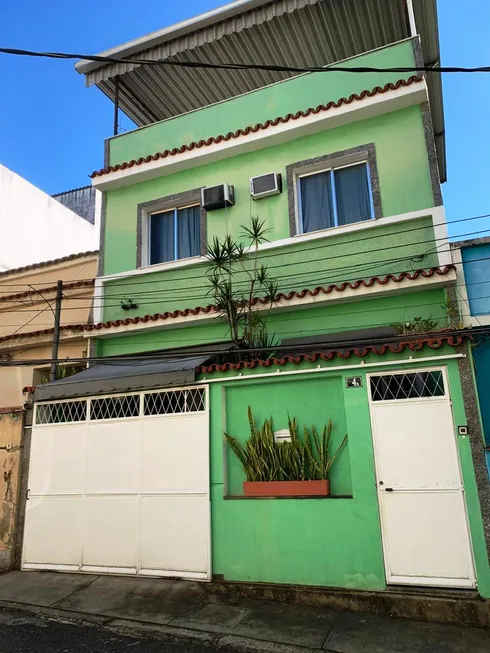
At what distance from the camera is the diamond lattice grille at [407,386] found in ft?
20.1

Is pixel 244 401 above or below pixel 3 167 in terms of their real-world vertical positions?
below

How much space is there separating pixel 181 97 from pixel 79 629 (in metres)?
11.5

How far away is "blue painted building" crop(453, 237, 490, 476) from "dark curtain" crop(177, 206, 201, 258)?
200 inches

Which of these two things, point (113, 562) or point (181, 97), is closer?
point (113, 562)

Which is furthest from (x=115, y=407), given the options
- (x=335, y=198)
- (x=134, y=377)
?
(x=335, y=198)

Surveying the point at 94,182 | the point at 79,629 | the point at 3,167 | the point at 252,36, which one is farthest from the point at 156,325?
the point at 3,167

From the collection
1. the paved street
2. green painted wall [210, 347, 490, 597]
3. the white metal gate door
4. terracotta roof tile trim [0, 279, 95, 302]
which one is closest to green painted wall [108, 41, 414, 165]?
terracotta roof tile trim [0, 279, 95, 302]

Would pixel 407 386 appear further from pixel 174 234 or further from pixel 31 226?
pixel 31 226

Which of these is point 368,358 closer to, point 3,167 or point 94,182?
point 94,182

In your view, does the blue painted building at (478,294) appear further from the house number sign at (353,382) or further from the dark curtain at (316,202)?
the dark curtain at (316,202)

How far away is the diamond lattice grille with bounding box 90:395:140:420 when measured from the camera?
782cm

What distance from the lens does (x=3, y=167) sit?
15922 millimetres

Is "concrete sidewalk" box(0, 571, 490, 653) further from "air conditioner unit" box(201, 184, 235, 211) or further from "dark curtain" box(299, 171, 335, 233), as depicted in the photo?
"air conditioner unit" box(201, 184, 235, 211)

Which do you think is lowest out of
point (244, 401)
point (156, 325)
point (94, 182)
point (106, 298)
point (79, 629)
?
point (79, 629)
